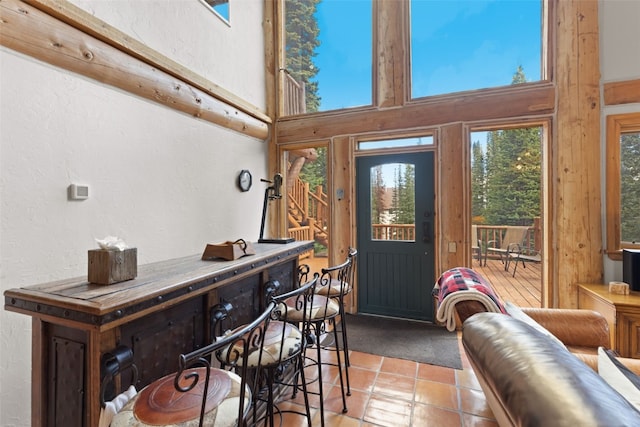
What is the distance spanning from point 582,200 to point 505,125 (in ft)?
3.70

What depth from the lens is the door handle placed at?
3.70 metres

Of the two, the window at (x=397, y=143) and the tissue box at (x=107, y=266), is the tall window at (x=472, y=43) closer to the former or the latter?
the window at (x=397, y=143)

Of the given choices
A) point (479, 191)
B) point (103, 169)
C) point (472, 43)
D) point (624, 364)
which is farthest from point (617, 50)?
point (103, 169)

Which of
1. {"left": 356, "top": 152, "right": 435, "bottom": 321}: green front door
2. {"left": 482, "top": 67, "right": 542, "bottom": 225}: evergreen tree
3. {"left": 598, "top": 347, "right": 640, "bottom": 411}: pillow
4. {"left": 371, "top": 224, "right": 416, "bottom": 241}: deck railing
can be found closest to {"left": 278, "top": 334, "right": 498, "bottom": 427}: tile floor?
{"left": 598, "top": 347, "right": 640, "bottom": 411}: pillow

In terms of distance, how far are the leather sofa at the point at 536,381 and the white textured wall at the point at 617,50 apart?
278 cm

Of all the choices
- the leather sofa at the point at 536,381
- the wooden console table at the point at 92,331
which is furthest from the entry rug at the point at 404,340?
the wooden console table at the point at 92,331

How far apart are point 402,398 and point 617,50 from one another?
401 centimetres

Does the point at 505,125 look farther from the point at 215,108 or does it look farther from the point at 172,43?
the point at 172,43

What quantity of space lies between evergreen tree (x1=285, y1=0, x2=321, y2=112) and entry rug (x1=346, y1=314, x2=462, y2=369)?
10.3 ft

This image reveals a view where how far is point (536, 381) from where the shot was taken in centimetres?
83

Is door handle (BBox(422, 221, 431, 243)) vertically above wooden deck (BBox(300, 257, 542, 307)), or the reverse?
door handle (BBox(422, 221, 431, 243))

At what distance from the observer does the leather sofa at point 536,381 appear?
706mm

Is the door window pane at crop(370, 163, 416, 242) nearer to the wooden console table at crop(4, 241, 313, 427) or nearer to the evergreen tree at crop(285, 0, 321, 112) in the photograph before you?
the evergreen tree at crop(285, 0, 321, 112)

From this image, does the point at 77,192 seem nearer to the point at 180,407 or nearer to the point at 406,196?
the point at 180,407
